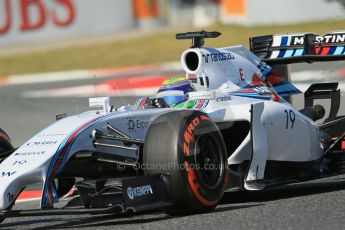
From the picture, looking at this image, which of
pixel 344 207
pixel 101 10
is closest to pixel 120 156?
pixel 344 207

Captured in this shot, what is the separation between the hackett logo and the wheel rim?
1857 centimetres

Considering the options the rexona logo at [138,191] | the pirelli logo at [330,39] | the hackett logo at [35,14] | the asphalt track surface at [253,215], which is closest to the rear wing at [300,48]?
the pirelli logo at [330,39]

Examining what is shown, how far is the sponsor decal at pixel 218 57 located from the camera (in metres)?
7.11

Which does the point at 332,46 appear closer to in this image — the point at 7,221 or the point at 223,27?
the point at 7,221

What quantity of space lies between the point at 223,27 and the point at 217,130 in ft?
58.6

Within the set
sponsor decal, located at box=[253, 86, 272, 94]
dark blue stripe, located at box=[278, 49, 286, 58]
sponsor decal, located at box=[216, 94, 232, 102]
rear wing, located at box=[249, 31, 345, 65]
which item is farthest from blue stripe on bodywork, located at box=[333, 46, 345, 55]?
sponsor decal, located at box=[216, 94, 232, 102]

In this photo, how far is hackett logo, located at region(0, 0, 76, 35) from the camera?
2408 cm

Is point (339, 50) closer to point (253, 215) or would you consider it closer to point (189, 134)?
point (189, 134)

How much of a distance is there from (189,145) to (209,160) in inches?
10.2

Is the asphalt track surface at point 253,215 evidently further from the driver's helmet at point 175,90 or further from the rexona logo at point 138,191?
the driver's helmet at point 175,90

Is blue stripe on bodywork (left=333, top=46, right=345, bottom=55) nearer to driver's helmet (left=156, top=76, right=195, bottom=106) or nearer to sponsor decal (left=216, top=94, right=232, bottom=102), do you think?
sponsor decal (left=216, top=94, right=232, bottom=102)

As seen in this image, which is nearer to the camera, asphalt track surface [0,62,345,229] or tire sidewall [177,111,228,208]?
asphalt track surface [0,62,345,229]

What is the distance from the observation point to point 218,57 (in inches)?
284

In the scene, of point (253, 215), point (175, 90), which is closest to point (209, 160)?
point (253, 215)
